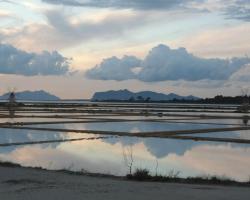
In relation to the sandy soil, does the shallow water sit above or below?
below

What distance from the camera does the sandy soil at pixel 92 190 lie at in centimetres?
682

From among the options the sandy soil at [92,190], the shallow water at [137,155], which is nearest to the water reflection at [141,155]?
the shallow water at [137,155]

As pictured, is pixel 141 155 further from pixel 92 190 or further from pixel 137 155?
pixel 92 190

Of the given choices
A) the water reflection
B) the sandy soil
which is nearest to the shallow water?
the water reflection

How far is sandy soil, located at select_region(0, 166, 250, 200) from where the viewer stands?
6824 millimetres

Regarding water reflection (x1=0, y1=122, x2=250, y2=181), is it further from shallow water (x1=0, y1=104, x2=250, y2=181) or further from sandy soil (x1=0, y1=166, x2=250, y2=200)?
sandy soil (x1=0, y1=166, x2=250, y2=200)

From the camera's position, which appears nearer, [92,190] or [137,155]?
[92,190]

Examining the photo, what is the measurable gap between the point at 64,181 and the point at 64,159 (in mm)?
5893

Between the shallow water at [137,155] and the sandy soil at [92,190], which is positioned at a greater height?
the sandy soil at [92,190]

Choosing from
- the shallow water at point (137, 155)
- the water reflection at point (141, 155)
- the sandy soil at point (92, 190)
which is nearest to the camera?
the sandy soil at point (92, 190)

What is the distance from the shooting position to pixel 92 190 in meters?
7.41

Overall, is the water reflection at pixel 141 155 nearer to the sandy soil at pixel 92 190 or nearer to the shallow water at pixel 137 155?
the shallow water at pixel 137 155

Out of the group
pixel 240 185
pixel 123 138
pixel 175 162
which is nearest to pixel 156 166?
pixel 175 162

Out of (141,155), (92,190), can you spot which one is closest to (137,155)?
(141,155)
